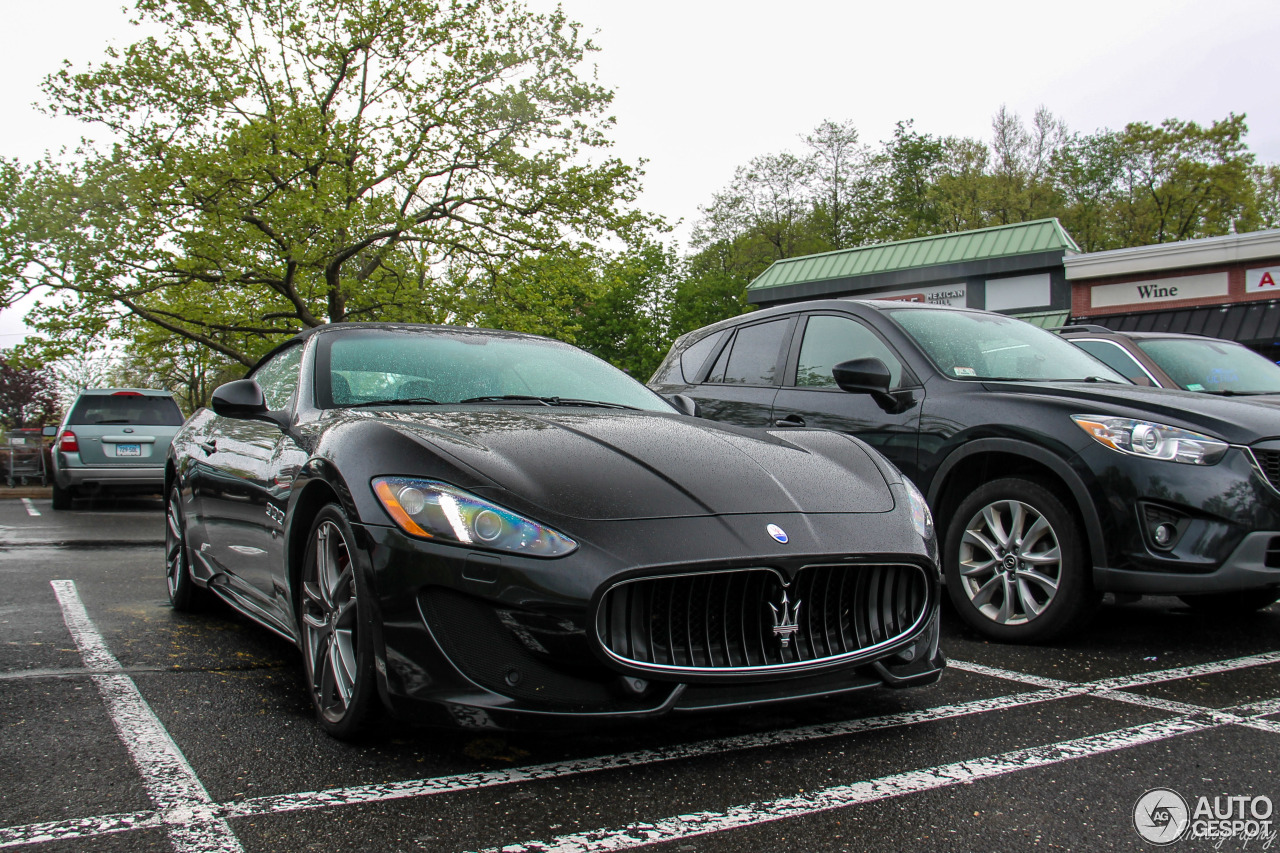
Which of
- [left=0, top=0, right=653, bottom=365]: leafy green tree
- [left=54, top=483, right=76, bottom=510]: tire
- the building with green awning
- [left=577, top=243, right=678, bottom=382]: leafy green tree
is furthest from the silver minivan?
[left=577, top=243, right=678, bottom=382]: leafy green tree

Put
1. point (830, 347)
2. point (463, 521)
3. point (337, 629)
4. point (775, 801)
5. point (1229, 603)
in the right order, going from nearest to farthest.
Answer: point (775, 801) < point (463, 521) < point (337, 629) < point (1229, 603) < point (830, 347)

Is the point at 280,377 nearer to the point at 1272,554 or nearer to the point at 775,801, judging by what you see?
the point at 775,801

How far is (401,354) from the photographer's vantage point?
4.03 m

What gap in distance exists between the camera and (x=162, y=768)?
2.72 meters

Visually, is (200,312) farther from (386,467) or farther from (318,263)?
(386,467)

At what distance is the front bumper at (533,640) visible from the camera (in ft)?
8.25

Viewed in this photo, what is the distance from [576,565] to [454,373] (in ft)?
5.45

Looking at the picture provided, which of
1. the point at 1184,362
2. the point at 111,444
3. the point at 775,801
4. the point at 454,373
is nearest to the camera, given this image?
the point at 775,801

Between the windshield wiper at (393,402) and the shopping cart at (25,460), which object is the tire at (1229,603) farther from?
the shopping cart at (25,460)

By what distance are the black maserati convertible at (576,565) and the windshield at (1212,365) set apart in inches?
203

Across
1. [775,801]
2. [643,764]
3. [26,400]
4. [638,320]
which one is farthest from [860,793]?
[638,320]

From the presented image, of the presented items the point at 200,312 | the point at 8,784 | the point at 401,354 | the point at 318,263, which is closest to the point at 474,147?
the point at 318,263

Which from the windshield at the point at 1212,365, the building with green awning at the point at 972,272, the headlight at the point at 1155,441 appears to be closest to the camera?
the headlight at the point at 1155,441

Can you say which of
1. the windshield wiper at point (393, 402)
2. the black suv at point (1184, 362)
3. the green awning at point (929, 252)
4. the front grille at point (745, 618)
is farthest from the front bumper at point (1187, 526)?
the green awning at point (929, 252)
